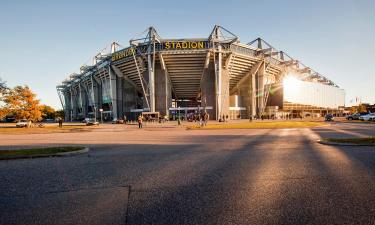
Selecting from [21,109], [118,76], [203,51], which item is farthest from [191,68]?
[21,109]

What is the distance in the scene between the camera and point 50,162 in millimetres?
8844

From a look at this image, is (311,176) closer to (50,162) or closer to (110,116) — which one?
(50,162)

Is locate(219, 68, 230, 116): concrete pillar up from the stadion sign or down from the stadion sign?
down

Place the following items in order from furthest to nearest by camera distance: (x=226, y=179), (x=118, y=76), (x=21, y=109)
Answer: (x=118, y=76), (x=21, y=109), (x=226, y=179)

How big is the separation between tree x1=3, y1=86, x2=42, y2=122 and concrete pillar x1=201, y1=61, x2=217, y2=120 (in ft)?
136

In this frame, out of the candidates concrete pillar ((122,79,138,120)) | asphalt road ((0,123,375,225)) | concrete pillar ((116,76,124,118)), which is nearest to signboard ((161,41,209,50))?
concrete pillar ((116,76,124,118))

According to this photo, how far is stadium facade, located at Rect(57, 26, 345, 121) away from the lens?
60.8m

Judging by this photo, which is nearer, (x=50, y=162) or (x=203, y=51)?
(x=50, y=162)

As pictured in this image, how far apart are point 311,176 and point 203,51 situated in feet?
182

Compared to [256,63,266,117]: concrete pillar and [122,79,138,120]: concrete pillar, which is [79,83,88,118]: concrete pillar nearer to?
[122,79,138,120]: concrete pillar

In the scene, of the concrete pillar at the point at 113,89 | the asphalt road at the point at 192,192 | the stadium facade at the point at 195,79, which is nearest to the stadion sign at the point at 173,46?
the stadium facade at the point at 195,79

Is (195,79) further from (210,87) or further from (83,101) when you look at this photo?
(83,101)

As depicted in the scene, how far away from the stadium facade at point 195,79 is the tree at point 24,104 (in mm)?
18405

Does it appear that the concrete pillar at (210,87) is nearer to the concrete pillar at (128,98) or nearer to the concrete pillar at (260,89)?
the concrete pillar at (260,89)
